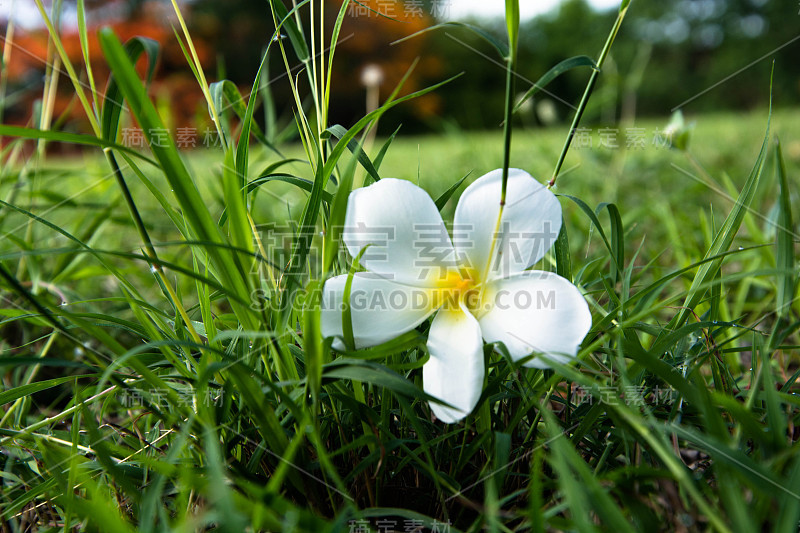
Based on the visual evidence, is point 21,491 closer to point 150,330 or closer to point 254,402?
point 150,330

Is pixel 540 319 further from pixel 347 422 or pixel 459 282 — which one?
pixel 347 422

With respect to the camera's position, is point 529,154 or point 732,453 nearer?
point 732,453

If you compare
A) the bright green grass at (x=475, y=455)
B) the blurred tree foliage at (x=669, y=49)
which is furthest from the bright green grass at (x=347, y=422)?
the blurred tree foliage at (x=669, y=49)

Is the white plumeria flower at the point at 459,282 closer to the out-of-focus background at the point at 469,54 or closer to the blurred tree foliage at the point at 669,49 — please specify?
the out-of-focus background at the point at 469,54

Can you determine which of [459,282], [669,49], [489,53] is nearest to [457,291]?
[459,282]

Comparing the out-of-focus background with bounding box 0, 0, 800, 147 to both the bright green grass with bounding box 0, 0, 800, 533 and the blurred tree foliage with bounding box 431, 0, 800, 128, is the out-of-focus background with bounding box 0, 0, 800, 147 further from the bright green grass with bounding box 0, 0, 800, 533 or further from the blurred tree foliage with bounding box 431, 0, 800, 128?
the bright green grass with bounding box 0, 0, 800, 533

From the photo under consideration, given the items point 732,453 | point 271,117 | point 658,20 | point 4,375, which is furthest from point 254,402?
point 658,20
